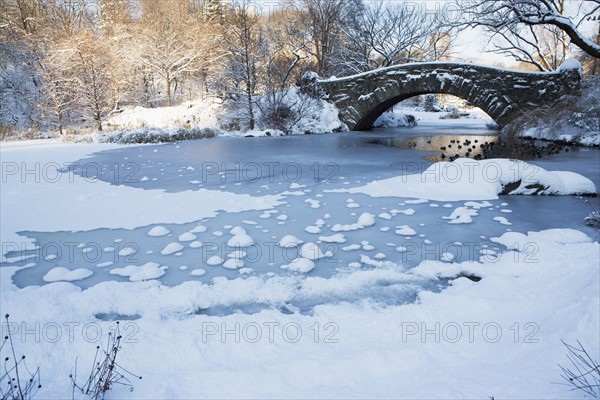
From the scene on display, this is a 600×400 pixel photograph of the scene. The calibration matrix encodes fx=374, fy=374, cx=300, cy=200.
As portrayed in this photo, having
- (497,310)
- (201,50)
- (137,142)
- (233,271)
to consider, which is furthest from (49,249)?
(201,50)

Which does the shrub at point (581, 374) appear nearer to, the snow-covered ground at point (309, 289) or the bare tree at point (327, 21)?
the snow-covered ground at point (309, 289)

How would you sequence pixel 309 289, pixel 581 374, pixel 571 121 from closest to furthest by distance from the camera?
1. pixel 581 374
2. pixel 309 289
3. pixel 571 121

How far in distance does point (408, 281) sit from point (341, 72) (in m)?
29.2

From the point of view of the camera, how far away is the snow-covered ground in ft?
7.05

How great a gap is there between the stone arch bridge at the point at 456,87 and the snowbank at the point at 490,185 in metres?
10.5

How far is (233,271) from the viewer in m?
3.66

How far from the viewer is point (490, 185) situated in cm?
679

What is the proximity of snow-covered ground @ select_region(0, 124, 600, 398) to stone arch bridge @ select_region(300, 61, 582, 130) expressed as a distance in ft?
34.8

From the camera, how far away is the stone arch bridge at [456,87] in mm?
15281

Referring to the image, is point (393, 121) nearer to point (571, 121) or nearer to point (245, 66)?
point (245, 66)

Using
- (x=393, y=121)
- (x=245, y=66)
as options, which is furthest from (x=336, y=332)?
(x=393, y=121)

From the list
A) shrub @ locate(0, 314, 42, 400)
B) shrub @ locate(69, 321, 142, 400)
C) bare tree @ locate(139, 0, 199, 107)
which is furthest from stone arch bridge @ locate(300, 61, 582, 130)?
shrub @ locate(0, 314, 42, 400)

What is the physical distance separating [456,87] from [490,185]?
40.2 ft

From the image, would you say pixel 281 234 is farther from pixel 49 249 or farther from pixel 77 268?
pixel 49 249
